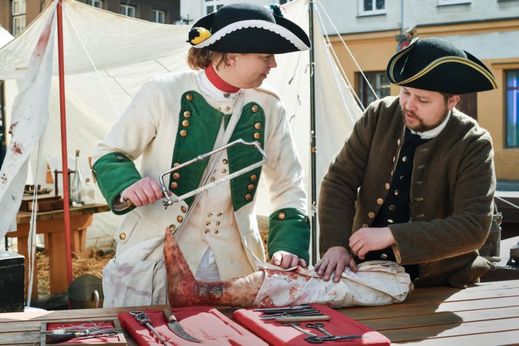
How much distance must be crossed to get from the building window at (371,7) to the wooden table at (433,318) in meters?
15.1

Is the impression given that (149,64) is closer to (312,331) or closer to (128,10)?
(312,331)

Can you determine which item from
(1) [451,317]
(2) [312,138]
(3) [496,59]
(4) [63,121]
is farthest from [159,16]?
(1) [451,317]

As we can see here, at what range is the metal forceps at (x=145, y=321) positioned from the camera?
1.90 metres

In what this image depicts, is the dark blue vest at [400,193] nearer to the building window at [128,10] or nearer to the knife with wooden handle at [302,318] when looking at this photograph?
the knife with wooden handle at [302,318]

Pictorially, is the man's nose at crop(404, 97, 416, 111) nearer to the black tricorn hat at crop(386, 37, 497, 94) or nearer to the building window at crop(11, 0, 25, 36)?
the black tricorn hat at crop(386, 37, 497, 94)

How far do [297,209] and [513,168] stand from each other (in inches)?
554

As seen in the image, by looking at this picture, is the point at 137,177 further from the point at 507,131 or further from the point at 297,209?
the point at 507,131

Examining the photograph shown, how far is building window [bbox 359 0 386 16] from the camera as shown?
17.1 meters

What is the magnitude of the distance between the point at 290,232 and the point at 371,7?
50.4 ft

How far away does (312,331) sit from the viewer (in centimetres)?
199

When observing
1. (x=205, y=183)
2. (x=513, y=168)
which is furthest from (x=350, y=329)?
(x=513, y=168)

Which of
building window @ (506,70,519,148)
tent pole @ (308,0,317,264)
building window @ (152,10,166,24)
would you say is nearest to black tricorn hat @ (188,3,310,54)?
tent pole @ (308,0,317,264)

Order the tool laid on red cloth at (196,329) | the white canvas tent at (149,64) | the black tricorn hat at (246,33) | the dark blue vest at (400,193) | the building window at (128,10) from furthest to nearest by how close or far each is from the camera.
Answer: the building window at (128,10), the white canvas tent at (149,64), the dark blue vest at (400,193), the black tricorn hat at (246,33), the tool laid on red cloth at (196,329)

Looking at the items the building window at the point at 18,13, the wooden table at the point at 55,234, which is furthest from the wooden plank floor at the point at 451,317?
the building window at the point at 18,13
